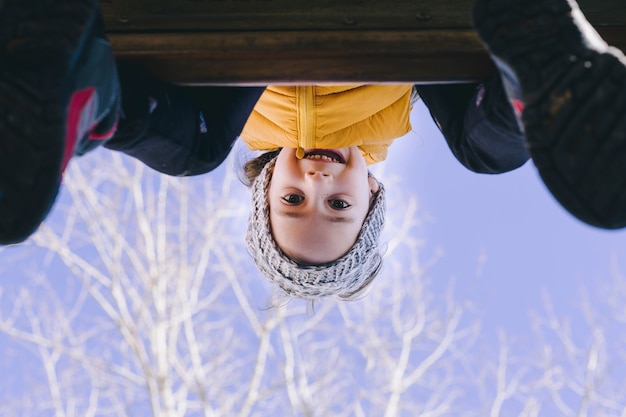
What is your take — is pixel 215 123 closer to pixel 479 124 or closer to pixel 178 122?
pixel 178 122

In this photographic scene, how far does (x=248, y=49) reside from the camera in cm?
147

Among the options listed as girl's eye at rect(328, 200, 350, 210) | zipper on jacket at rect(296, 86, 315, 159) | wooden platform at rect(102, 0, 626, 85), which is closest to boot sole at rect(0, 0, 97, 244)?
wooden platform at rect(102, 0, 626, 85)

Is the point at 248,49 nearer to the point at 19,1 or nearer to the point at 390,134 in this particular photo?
the point at 19,1

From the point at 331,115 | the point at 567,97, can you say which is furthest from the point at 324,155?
the point at 567,97

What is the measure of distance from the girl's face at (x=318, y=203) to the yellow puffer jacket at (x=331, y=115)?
0.04 metres

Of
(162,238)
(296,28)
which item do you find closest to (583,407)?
(162,238)

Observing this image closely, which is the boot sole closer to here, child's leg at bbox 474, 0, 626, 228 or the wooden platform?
the wooden platform

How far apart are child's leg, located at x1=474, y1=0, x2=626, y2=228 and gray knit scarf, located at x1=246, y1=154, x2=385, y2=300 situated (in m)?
1.09

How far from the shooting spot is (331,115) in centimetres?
211

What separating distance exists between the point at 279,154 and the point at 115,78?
3.21ft

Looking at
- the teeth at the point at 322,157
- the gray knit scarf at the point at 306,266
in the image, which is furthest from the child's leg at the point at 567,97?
the gray knit scarf at the point at 306,266

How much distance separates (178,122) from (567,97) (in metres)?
0.82

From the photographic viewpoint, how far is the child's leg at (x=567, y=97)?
3.73 feet

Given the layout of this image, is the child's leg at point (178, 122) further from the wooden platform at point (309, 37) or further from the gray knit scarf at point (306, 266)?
the gray knit scarf at point (306, 266)
